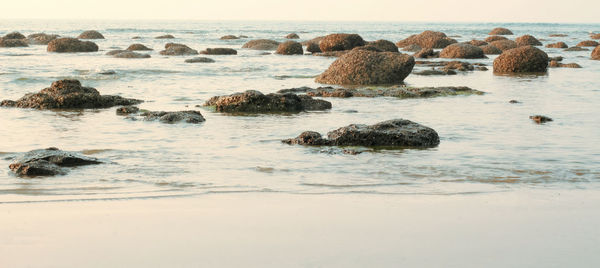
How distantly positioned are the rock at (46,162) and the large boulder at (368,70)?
12.4 m

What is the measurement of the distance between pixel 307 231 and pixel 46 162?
12.1ft

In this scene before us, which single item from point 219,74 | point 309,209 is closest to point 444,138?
point 309,209

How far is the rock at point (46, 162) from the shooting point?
771cm

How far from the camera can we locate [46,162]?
796 centimetres

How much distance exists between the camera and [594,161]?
890 cm

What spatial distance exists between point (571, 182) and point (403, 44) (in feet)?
129

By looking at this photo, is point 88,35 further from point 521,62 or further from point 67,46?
point 521,62

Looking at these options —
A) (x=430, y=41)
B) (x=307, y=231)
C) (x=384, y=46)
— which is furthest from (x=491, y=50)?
(x=307, y=231)

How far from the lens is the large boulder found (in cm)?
2027

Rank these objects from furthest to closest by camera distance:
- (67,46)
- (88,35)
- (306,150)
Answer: (88,35)
(67,46)
(306,150)

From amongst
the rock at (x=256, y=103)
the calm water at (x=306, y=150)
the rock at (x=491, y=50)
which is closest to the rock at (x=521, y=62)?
the calm water at (x=306, y=150)

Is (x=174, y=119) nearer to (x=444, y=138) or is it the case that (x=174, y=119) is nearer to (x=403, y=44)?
(x=444, y=138)

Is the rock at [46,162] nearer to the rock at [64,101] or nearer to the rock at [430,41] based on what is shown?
the rock at [64,101]

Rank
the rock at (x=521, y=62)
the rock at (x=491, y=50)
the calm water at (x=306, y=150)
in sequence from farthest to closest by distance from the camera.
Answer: the rock at (x=491, y=50)
the rock at (x=521, y=62)
the calm water at (x=306, y=150)
